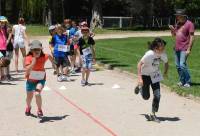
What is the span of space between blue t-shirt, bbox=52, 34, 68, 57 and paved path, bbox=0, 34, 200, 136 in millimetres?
1745

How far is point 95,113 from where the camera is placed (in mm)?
11000

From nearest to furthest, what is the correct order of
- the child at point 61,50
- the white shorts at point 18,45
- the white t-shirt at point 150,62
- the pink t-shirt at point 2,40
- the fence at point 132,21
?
the white t-shirt at point 150,62 < the pink t-shirt at point 2,40 < the child at point 61,50 < the white shorts at point 18,45 < the fence at point 132,21

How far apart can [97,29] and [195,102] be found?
139 ft

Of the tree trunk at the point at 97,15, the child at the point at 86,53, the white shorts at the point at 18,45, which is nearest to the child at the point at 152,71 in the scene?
the child at the point at 86,53

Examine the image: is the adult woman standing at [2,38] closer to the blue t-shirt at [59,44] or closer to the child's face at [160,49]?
the blue t-shirt at [59,44]

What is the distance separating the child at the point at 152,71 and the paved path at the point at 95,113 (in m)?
0.44

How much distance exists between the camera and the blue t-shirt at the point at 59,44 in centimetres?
1697

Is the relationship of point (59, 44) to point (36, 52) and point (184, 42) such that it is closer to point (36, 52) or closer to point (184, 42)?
point (184, 42)

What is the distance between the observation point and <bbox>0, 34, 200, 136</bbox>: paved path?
30.6 ft

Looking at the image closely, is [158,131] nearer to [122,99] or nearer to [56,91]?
[122,99]

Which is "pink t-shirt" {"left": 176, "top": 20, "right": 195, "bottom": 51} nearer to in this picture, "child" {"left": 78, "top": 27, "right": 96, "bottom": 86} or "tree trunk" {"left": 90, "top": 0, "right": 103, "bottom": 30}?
"child" {"left": 78, "top": 27, "right": 96, "bottom": 86}

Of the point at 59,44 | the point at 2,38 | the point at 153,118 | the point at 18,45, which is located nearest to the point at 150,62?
the point at 153,118

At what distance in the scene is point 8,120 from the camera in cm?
1030

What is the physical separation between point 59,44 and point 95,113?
20.7 ft
